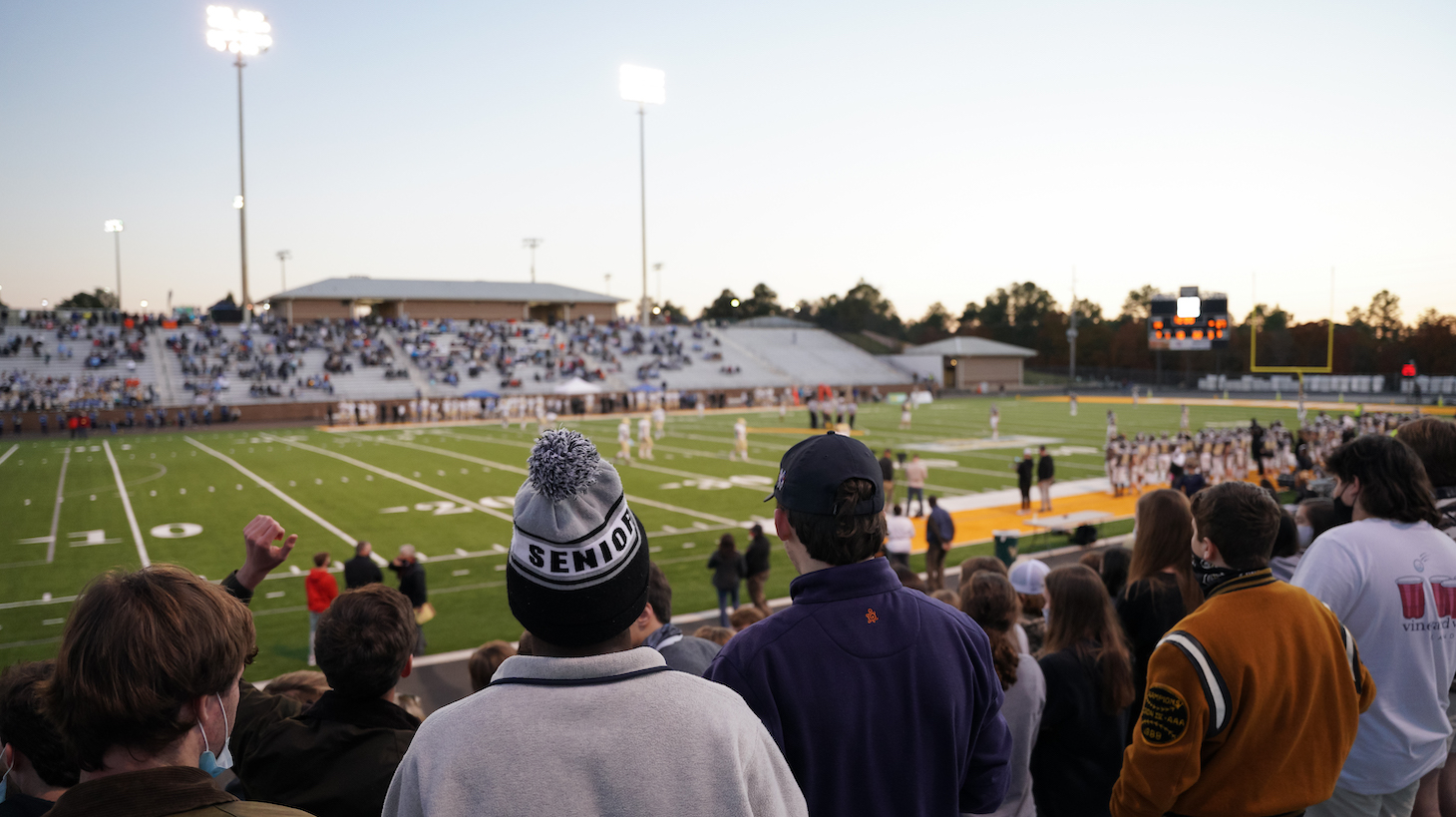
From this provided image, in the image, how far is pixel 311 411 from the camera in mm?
44594

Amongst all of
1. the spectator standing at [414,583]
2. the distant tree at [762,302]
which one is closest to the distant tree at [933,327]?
the distant tree at [762,302]

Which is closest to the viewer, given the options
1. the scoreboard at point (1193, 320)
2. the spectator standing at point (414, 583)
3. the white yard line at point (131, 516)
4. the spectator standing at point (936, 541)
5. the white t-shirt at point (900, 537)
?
the spectator standing at point (414, 583)

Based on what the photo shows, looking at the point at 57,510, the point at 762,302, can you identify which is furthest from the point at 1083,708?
the point at 762,302

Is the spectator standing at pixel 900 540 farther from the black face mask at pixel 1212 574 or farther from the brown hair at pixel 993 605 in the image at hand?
the black face mask at pixel 1212 574

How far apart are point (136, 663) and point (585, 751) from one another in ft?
3.05

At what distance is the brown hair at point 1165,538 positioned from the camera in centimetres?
426

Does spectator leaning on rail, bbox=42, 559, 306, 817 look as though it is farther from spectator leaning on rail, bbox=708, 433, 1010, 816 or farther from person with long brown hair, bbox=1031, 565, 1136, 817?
person with long brown hair, bbox=1031, 565, 1136, 817

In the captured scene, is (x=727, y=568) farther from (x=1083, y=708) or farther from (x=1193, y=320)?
(x=1193, y=320)

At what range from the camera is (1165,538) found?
4.27m

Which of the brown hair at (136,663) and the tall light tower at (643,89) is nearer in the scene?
the brown hair at (136,663)

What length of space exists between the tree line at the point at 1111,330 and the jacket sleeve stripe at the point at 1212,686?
44.0 m

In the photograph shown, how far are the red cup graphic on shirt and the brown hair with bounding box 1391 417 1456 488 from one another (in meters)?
1.05

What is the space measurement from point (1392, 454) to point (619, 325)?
217 ft

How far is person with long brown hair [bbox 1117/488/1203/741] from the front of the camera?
415cm
